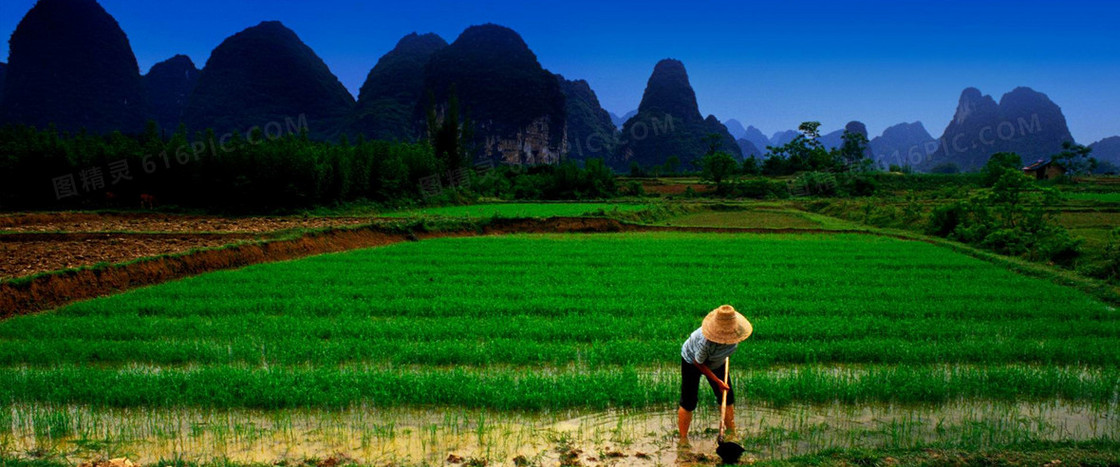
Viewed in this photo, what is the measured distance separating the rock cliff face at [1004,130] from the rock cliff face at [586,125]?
231 ft

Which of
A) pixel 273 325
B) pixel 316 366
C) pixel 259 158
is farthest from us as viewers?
pixel 259 158

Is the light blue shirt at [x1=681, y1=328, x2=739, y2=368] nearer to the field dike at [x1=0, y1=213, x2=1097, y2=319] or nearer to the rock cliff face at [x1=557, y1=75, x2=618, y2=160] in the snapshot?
the field dike at [x1=0, y1=213, x2=1097, y2=319]

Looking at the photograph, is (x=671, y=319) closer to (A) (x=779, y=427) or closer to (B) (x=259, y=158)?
(A) (x=779, y=427)

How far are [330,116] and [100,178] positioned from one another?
8242 centimetres

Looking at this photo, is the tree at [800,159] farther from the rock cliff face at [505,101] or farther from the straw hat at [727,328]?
the straw hat at [727,328]

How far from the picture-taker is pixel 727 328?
3.94 m

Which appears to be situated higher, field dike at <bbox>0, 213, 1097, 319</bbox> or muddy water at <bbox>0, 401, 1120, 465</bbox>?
field dike at <bbox>0, 213, 1097, 319</bbox>

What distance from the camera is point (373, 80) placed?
375ft

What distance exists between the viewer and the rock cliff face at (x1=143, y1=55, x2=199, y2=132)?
10431 centimetres

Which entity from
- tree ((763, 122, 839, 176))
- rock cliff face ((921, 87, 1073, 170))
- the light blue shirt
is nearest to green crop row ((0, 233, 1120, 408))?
the light blue shirt

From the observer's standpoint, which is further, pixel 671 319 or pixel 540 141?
pixel 540 141

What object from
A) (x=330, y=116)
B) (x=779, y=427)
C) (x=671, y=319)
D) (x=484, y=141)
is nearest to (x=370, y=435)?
(x=779, y=427)

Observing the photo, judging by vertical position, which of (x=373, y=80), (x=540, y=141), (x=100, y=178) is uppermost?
(x=373, y=80)

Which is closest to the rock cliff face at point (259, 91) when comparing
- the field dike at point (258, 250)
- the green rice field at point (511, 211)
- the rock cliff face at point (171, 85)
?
the rock cliff face at point (171, 85)
